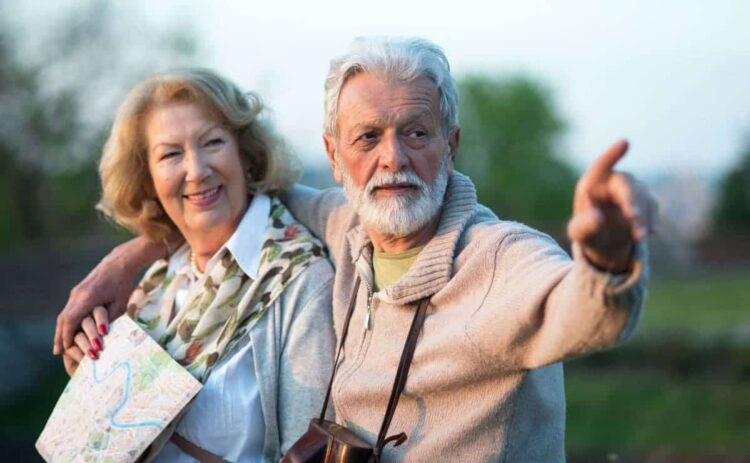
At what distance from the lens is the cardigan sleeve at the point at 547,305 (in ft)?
7.03

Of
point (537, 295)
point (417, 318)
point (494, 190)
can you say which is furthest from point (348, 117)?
point (494, 190)

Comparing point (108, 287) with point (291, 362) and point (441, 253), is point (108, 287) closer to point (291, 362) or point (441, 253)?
point (291, 362)

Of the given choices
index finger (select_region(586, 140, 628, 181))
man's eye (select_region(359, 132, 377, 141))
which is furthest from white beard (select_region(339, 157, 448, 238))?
index finger (select_region(586, 140, 628, 181))

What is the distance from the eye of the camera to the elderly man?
2.62m

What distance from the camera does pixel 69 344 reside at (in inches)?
148

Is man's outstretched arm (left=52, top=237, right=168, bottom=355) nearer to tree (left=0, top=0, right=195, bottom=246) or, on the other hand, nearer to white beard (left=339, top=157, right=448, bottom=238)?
white beard (left=339, top=157, right=448, bottom=238)

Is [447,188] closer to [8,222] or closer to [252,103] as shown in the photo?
[252,103]

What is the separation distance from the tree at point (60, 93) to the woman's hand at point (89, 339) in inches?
701

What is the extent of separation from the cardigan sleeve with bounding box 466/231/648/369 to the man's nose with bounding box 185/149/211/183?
1.17m

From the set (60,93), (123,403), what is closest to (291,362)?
(123,403)

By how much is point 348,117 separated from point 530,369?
0.88 metres

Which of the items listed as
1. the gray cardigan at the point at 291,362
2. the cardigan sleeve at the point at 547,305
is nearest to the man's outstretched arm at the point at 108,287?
the gray cardigan at the point at 291,362

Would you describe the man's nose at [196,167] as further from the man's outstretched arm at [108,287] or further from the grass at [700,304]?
the grass at [700,304]

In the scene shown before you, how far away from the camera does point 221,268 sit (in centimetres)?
350
